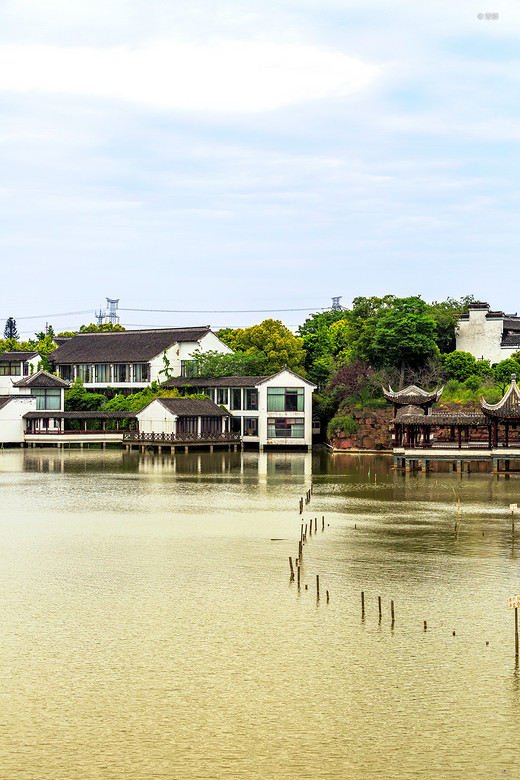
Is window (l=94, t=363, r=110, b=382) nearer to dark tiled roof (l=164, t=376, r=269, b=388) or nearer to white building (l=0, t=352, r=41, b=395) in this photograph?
white building (l=0, t=352, r=41, b=395)

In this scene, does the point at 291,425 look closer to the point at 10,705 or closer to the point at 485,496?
the point at 485,496

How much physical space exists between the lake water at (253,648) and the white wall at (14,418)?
47.4 m

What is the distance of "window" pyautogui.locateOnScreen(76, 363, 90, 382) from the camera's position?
92750mm

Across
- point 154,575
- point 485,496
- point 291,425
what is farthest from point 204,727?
point 291,425

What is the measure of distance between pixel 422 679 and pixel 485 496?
28509 millimetres

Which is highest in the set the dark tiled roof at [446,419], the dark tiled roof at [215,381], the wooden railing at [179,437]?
the dark tiled roof at [215,381]

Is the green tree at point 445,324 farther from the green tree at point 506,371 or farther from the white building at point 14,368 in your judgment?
the white building at point 14,368

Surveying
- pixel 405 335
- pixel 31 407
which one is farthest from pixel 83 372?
pixel 405 335

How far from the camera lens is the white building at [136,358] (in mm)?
89688

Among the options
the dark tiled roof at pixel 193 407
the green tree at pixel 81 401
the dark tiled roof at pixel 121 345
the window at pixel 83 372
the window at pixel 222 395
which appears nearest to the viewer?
the dark tiled roof at pixel 193 407

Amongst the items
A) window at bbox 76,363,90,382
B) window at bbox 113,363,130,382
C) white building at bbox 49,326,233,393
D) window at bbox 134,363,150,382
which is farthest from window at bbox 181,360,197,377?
window at bbox 76,363,90,382

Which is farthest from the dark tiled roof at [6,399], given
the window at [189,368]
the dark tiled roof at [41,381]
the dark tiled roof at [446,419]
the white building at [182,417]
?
the dark tiled roof at [446,419]

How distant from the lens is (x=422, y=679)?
17656 millimetres

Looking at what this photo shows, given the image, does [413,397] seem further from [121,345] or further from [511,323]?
[121,345]
